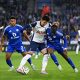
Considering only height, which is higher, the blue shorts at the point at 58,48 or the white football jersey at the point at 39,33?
the white football jersey at the point at 39,33

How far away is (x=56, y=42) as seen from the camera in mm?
15047

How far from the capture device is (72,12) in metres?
34.6

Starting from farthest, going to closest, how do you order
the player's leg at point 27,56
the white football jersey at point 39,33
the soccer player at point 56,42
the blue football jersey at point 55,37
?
the blue football jersey at point 55,37
the soccer player at point 56,42
the white football jersey at point 39,33
the player's leg at point 27,56

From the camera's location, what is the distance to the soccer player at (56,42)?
48.0 feet

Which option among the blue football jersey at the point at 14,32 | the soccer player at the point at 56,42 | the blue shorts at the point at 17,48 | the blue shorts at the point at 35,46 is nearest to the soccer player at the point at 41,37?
the blue shorts at the point at 35,46

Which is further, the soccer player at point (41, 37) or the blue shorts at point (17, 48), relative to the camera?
the blue shorts at point (17, 48)

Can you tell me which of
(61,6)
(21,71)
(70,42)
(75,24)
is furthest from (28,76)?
(61,6)

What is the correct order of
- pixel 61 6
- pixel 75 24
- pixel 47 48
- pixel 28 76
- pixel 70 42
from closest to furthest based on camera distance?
pixel 28 76 → pixel 47 48 → pixel 70 42 → pixel 75 24 → pixel 61 6

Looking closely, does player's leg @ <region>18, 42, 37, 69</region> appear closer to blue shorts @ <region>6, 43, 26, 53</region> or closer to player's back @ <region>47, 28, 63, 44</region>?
blue shorts @ <region>6, 43, 26, 53</region>

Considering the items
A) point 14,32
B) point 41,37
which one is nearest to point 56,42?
point 41,37

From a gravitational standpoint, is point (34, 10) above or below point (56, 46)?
below

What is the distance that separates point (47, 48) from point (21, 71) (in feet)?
4.91

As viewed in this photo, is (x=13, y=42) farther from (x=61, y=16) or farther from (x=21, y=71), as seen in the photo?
(x=61, y=16)

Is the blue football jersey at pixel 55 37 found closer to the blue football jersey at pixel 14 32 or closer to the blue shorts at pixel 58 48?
the blue shorts at pixel 58 48
